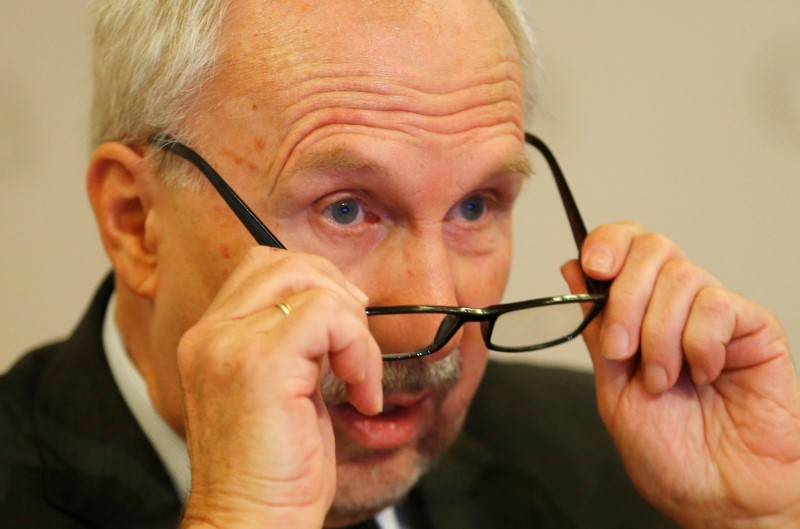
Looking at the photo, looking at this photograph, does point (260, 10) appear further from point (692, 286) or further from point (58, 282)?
point (58, 282)

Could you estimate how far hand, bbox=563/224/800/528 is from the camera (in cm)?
138

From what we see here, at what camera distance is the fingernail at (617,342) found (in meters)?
1.39

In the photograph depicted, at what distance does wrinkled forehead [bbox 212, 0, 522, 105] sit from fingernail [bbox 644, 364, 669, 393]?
0.52m

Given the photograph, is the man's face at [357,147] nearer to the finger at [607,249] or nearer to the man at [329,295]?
the man at [329,295]

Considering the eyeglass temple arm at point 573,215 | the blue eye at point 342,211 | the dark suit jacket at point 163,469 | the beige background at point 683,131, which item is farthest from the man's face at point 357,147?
the beige background at point 683,131

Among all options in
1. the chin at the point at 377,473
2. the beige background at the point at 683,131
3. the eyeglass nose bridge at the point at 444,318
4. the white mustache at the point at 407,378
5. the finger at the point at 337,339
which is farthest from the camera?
the beige background at the point at 683,131

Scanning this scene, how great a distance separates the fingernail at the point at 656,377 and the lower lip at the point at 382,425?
0.34 metres

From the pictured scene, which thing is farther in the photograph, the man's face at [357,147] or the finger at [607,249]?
the finger at [607,249]

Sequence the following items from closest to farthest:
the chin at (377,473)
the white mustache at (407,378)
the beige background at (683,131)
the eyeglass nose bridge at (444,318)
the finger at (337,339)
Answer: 1. the finger at (337,339)
2. the eyeglass nose bridge at (444,318)
3. the white mustache at (407,378)
4. the chin at (377,473)
5. the beige background at (683,131)

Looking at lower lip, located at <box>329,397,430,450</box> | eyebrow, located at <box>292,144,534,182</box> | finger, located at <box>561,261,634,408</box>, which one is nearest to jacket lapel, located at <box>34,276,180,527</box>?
lower lip, located at <box>329,397,430,450</box>

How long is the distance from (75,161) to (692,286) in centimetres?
157

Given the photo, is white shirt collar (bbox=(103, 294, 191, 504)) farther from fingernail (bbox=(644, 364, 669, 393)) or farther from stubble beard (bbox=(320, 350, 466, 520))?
fingernail (bbox=(644, 364, 669, 393))

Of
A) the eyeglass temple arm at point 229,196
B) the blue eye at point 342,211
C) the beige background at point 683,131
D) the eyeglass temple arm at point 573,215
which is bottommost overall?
the beige background at point 683,131

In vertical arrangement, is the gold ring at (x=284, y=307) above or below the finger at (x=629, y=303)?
above
